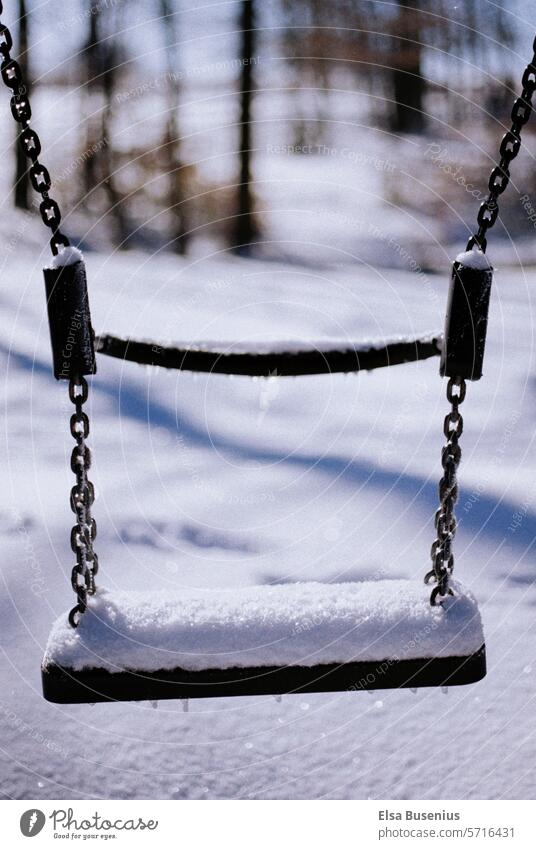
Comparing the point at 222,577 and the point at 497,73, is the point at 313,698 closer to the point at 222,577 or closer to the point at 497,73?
the point at 222,577

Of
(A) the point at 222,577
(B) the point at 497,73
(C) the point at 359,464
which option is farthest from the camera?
(B) the point at 497,73

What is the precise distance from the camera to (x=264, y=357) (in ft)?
4.02

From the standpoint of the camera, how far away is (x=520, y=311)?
530 centimetres

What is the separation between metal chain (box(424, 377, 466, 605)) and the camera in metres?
1.29

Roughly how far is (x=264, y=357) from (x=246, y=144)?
17.3 feet

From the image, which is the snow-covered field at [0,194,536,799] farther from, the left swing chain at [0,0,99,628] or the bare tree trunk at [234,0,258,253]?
the bare tree trunk at [234,0,258,253]

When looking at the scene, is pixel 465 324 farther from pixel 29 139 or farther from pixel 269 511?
pixel 269 511

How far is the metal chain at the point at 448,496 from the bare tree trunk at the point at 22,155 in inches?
212

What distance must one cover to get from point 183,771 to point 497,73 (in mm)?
7026

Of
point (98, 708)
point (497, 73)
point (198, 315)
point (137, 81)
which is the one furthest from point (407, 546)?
point (497, 73)

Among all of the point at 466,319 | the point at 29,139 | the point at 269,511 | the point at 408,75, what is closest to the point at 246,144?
the point at 408,75

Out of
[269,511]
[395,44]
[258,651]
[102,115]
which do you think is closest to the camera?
[258,651]

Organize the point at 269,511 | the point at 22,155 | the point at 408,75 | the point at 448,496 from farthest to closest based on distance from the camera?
the point at 408,75
the point at 22,155
the point at 269,511
the point at 448,496

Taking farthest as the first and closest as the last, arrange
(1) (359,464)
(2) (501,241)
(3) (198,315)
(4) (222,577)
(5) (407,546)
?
(2) (501,241) → (3) (198,315) → (1) (359,464) → (5) (407,546) → (4) (222,577)
